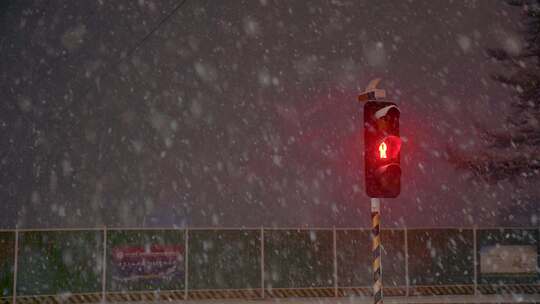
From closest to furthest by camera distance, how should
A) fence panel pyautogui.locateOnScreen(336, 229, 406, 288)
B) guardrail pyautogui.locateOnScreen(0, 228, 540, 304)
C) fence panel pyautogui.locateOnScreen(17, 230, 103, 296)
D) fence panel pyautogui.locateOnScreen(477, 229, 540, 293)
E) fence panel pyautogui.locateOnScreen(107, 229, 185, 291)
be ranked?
1. fence panel pyautogui.locateOnScreen(17, 230, 103, 296)
2. guardrail pyautogui.locateOnScreen(0, 228, 540, 304)
3. fence panel pyautogui.locateOnScreen(107, 229, 185, 291)
4. fence panel pyautogui.locateOnScreen(336, 229, 406, 288)
5. fence panel pyautogui.locateOnScreen(477, 229, 540, 293)

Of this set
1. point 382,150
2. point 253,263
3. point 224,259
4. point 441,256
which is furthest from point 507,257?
point 382,150

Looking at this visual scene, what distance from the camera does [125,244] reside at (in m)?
20.6

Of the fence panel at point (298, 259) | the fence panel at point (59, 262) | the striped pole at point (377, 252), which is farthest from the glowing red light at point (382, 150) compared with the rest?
the fence panel at point (59, 262)

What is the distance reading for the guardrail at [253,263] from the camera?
20.1 meters

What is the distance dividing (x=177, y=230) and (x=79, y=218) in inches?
1155

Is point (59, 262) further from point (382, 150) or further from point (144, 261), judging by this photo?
point (382, 150)

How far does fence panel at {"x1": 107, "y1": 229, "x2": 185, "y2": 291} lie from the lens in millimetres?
20594

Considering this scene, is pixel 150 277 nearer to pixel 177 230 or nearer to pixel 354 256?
pixel 177 230

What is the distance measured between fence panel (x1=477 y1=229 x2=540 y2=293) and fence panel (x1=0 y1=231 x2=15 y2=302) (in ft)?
46.3

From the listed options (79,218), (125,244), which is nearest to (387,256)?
(125,244)

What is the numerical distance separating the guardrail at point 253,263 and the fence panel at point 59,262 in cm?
3

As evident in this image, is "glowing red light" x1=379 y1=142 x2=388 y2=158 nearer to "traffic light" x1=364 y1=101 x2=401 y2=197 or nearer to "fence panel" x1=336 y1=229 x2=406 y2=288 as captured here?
"traffic light" x1=364 y1=101 x2=401 y2=197

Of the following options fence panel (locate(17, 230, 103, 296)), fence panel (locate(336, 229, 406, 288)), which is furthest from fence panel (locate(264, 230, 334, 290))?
fence panel (locate(17, 230, 103, 296))

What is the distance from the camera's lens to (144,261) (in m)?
20.7
